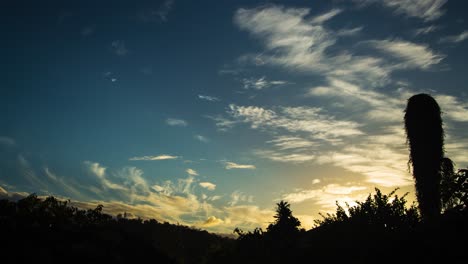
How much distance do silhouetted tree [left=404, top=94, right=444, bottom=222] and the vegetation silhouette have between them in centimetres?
703

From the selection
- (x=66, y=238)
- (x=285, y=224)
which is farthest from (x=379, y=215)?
(x=66, y=238)

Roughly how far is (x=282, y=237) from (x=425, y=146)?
1038cm

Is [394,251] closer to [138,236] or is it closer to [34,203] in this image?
[138,236]

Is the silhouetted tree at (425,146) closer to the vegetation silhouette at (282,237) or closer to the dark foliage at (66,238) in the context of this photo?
the vegetation silhouette at (282,237)

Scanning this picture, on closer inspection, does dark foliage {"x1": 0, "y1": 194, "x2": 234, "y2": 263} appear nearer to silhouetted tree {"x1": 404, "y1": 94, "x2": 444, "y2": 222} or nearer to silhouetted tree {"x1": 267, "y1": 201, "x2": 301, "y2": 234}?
silhouetted tree {"x1": 267, "y1": 201, "x2": 301, "y2": 234}

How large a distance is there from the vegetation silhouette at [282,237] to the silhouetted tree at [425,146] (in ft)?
23.1

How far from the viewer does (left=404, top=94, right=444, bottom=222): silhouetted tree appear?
1512 cm

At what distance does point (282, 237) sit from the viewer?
9086 mm

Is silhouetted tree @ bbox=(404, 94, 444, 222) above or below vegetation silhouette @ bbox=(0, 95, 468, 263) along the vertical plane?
Answer: above

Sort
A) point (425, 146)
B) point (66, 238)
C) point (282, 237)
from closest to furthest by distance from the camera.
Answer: point (66, 238), point (282, 237), point (425, 146)

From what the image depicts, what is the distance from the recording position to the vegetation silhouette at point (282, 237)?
665 cm

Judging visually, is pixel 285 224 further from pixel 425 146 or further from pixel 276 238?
pixel 425 146

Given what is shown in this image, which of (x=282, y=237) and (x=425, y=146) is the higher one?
(x=425, y=146)

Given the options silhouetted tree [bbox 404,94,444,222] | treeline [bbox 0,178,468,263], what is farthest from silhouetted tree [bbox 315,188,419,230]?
silhouetted tree [bbox 404,94,444,222]
